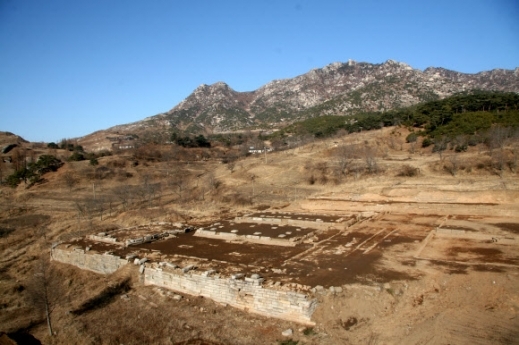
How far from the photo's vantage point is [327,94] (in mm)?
123938

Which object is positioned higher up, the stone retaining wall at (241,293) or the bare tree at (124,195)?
the bare tree at (124,195)

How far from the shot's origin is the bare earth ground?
8.95 m

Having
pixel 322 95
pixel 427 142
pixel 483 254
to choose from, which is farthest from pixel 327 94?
pixel 483 254

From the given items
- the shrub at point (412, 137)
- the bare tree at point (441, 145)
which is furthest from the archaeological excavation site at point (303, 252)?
the shrub at point (412, 137)

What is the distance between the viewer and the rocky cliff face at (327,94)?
9662 centimetres

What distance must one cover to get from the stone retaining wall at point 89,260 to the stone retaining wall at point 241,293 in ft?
7.79

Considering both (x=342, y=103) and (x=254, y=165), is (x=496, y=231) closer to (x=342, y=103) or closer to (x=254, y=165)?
(x=254, y=165)

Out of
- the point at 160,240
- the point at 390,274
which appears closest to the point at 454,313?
the point at 390,274

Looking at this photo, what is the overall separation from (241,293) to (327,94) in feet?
394

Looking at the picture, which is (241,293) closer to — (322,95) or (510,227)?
(510,227)

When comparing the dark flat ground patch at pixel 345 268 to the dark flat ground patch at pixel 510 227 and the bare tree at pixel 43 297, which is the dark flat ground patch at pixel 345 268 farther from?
the bare tree at pixel 43 297

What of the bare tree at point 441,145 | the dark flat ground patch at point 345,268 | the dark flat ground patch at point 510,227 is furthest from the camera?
the bare tree at point 441,145

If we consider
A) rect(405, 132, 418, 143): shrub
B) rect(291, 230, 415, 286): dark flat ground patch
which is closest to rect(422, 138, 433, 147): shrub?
rect(405, 132, 418, 143): shrub

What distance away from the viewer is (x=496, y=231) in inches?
636
